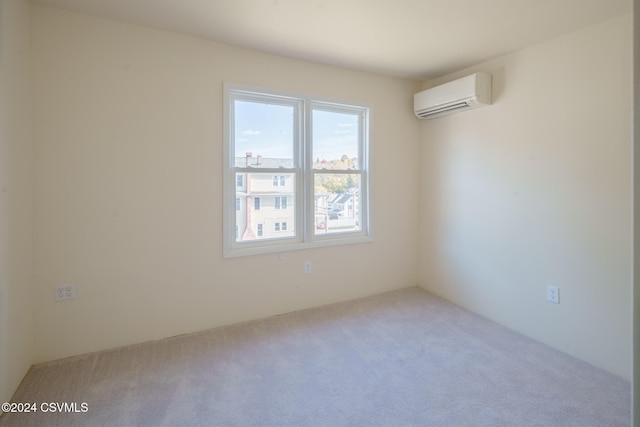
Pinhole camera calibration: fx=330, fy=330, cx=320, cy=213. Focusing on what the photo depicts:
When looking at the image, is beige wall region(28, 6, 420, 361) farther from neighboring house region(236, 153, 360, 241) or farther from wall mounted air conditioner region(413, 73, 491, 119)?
wall mounted air conditioner region(413, 73, 491, 119)

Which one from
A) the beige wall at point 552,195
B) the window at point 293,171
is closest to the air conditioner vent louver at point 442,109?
Answer: the beige wall at point 552,195

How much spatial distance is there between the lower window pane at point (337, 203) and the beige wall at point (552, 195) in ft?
3.20

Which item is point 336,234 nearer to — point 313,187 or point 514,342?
point 313,187

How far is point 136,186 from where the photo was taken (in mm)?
2457

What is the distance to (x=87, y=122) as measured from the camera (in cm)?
229

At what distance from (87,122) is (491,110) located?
3.26 metres

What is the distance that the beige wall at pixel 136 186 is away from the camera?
222cm

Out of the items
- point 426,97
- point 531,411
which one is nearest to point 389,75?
point 426,97

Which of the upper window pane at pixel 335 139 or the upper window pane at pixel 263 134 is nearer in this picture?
the upper window pane at pixel 263 134

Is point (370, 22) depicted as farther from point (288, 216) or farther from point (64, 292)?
point (64, 292)

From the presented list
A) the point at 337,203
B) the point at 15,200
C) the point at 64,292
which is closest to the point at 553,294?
the point at 337,203

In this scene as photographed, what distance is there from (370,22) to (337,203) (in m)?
1.69

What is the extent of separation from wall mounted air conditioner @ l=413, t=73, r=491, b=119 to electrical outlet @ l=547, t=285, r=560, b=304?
5.43ft

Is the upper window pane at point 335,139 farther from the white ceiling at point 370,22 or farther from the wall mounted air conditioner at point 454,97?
the wall mounted air conditioner at point 454,97
